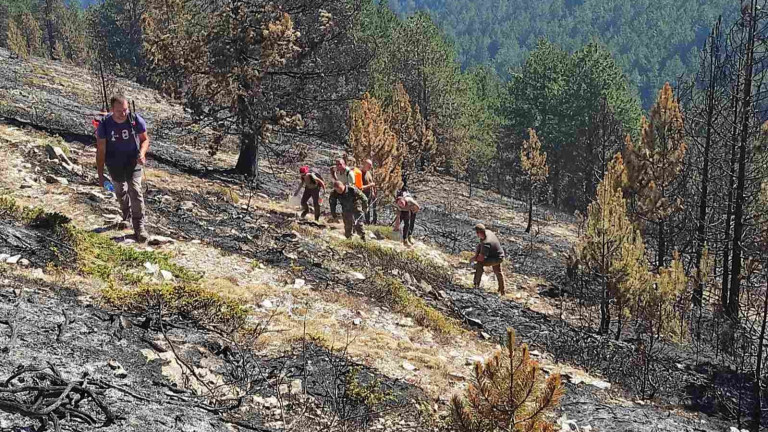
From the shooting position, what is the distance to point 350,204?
1177 cm

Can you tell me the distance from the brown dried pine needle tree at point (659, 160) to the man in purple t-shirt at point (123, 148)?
13.0 meters

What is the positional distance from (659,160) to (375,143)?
7.50 meters

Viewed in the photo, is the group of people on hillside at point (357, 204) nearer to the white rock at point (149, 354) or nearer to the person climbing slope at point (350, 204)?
the person climbing slope at point (350, 204)

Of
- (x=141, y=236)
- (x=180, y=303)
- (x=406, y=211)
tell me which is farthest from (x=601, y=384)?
(x=406, y=211)

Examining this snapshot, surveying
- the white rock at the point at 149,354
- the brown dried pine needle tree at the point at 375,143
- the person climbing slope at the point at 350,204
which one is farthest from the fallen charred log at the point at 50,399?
the brown dried pine needle tree at the point at 375,143

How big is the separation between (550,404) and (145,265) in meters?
4.97

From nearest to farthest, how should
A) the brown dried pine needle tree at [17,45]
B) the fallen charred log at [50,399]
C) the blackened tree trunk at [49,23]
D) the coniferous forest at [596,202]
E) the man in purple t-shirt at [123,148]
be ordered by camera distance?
the fallen charred log at [50,399], the man in purple t-shirt at [123,148], the coniferous forest at [596,202], the brown dried pine needle tree at [17,45], the blackened tree trunk at [49,23]

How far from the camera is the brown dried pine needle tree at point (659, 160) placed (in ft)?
51.7

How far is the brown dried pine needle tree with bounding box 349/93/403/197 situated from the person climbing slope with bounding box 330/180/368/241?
2.19 meters

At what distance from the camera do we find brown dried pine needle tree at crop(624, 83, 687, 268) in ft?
51.7

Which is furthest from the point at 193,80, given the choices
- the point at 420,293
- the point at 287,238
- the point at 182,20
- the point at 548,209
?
the point at 548,209

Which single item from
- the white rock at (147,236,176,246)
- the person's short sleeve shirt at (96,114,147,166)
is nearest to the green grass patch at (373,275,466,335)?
the white rock at (147,236,176,246)

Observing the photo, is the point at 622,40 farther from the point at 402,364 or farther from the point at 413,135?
the point at 402,364

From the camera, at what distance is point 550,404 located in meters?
3.98
